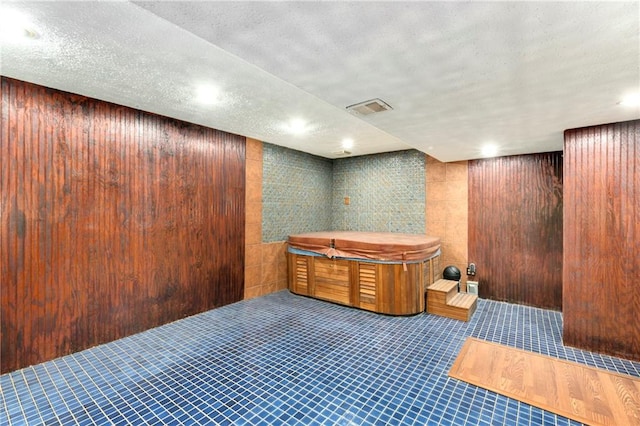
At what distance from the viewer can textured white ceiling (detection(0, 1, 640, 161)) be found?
1.54 meters

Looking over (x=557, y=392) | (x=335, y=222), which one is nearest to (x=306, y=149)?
(x=335, y=222)

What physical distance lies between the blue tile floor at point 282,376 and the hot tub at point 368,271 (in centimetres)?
34

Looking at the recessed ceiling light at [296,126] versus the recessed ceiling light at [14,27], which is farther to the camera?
the recessed ceiling light at [296,126]

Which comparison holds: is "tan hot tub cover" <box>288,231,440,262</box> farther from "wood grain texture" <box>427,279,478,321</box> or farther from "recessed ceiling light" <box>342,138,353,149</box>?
"recessed ceiling light" <box>342,138,353,149</box>

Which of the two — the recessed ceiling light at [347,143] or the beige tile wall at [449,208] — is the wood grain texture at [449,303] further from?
the recessed ceiling light at [347,143]

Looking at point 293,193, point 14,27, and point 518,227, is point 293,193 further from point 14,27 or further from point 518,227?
point 14,27

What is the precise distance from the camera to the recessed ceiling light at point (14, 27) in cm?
181

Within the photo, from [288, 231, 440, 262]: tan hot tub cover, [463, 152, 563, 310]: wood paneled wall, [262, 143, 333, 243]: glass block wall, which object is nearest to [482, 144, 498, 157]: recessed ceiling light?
[463, 152, 563, 310]: wood paneled wall

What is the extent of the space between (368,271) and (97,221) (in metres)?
3.54

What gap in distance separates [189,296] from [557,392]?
4.22 metres

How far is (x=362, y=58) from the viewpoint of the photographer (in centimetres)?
196

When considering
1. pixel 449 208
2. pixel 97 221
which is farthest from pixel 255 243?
pixel 449 208

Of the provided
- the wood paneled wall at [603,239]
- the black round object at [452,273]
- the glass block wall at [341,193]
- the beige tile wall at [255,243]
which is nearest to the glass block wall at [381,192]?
the glass block wall at [341,193]

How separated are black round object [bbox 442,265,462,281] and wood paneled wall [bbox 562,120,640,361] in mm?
1809
